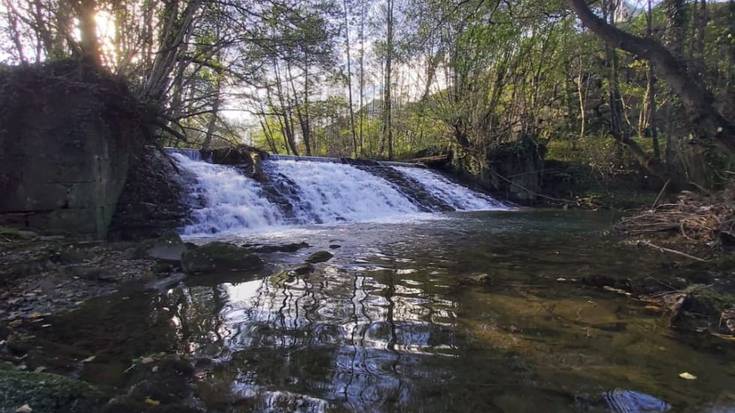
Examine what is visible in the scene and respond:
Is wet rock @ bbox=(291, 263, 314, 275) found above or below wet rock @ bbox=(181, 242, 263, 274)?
below

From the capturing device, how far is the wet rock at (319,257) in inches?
218

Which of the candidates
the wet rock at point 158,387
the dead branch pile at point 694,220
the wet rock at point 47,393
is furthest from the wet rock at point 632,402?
the dead branch pile at point 694,220

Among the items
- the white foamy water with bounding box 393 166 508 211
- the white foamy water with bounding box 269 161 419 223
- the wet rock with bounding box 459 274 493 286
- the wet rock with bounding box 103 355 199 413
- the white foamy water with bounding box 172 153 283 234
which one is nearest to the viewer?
the wet rock with bounding box 103 355 199 413

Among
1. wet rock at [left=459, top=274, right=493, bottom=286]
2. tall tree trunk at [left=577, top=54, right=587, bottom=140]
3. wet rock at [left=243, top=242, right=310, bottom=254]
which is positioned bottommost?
wet rock at [left=459, top=274, right=493, bottom=286]

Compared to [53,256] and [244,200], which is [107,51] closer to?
[244,200]

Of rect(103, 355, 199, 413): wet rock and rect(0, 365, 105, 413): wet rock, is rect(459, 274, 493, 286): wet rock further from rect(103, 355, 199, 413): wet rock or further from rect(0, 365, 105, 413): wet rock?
rect(0, 365, 105, 413): wet rock

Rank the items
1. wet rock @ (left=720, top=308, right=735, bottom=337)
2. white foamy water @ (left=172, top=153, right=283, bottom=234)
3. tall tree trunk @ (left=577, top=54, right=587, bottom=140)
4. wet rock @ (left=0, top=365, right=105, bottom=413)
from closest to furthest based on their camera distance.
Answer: wet rock @ (left=0, top=365, right=105, bottom=413)
wet rock @ (left=720, top=308, right=735, bottom=337)
white foamy water @ (left=172, top=153, right=283, bottom=234)
tall tree trunk @ (left=577, top=54, right=587, bottom=140)

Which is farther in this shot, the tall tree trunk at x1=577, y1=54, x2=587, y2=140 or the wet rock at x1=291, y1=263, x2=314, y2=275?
the tall tree trunk at x1=577, y1=54, x2=587, y2=140

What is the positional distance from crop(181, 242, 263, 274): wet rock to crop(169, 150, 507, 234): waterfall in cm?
338

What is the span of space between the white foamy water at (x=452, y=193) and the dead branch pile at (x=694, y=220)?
7438mm

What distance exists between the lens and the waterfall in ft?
30.6

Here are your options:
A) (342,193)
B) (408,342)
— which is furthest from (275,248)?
(342,193)

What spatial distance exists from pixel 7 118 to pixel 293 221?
17.6 ft

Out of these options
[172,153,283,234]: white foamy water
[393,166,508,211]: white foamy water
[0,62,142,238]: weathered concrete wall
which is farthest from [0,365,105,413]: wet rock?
[393,166,508,211]: white foamy water
